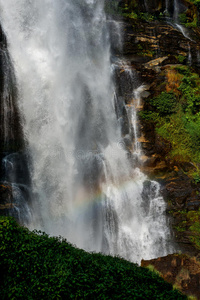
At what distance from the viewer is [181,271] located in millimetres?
9305

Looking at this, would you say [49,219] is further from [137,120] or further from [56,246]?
[137,120]

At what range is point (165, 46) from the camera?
1686 cm

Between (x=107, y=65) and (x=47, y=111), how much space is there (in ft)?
16.5

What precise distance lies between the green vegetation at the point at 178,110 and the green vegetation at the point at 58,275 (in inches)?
356

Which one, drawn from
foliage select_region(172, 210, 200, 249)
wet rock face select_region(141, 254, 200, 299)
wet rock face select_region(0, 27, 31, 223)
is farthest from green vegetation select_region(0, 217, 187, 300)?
wet rock face select_region(0, 27, 31, 223)

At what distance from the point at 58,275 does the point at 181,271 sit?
4.72 metres

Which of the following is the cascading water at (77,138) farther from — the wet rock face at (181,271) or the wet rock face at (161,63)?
the wet rock face at (181,271)

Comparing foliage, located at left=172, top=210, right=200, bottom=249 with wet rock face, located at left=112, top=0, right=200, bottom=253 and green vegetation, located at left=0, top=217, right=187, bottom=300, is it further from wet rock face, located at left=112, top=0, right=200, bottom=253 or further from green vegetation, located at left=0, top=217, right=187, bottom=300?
green vegetation, located at left=0, top=217, right=187, bottom=300

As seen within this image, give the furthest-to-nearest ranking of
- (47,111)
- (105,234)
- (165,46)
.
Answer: (165,46), (47,111), (105,234)

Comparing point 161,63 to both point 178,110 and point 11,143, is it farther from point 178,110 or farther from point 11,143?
point 11,143

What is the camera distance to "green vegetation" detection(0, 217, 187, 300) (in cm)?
697

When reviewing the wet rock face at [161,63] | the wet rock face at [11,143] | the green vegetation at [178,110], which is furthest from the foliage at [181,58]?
the wet rock face at [11,143]

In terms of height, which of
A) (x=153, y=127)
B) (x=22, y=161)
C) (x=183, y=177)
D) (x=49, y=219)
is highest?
(x=153, y=127)

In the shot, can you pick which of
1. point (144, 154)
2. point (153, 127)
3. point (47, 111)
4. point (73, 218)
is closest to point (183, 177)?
point (144, 154)
